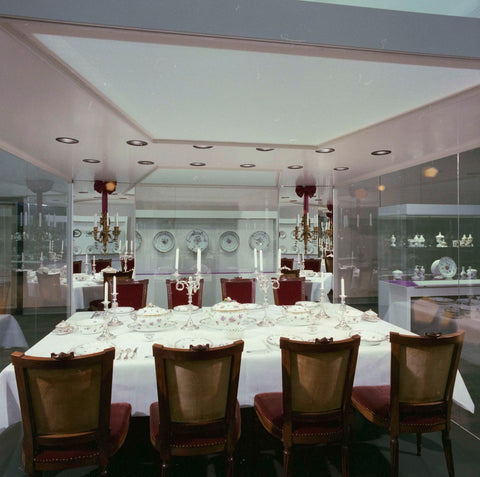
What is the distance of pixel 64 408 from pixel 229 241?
4.24 meters

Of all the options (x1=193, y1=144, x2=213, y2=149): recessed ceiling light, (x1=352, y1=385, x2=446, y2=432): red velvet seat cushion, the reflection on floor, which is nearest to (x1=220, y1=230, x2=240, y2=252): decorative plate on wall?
(x1=193, y1=144, x2=213, y2=149): recessed ceiling light

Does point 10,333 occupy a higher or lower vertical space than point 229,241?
lower

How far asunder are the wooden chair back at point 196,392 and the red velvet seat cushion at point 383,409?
2.59 feet

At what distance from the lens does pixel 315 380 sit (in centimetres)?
178

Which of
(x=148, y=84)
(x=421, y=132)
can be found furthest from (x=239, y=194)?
(x=148, y=84)

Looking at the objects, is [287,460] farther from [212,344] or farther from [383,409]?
[212,344]

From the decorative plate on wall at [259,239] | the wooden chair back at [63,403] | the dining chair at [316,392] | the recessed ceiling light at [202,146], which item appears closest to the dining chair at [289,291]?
the decorative plate on wall at [259,239]

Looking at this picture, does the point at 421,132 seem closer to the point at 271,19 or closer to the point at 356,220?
the point at 271,19

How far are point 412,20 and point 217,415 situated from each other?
214 centimetres

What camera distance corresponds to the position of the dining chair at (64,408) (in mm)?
1518

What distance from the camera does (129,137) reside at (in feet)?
11.4

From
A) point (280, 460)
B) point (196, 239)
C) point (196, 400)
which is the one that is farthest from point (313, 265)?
point (196, 400)

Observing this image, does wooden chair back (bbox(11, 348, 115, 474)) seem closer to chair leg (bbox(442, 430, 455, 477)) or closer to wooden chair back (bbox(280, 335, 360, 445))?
wooden chair back (bbox(280, 335, 360, 445))

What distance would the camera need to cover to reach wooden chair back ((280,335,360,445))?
1750 millimetres
